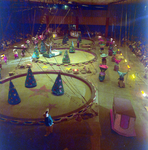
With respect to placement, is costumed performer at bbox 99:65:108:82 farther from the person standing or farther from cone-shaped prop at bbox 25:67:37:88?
the person standing

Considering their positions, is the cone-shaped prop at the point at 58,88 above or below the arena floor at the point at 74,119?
above

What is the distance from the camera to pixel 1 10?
18.8 m

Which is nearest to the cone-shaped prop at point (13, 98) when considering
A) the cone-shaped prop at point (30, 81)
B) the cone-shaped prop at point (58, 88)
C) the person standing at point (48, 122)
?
the cone-shaped prop at point (30, 81)

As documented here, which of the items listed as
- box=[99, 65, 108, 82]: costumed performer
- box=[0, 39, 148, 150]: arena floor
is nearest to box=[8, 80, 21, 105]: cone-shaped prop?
box=[0, 39, 148, 150]: arena floor

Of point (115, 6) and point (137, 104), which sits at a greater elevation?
point (115, 6)

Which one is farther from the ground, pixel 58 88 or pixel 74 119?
pixel 58 88

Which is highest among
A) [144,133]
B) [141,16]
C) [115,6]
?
[115,6]

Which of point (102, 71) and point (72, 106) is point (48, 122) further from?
point (102, 71)

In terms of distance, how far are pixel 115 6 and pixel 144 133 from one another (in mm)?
23349

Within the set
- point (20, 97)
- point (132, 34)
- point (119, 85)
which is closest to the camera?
point (20, 97)

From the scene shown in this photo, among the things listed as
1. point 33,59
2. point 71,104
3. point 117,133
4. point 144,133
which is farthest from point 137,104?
point 33,59

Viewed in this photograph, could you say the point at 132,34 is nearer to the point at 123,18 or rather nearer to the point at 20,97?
the point at 123,18

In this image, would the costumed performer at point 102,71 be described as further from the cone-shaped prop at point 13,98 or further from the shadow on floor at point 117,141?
the cone-shaped prop at point 13,98

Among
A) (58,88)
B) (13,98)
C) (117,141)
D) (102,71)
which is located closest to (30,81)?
(13,98)
